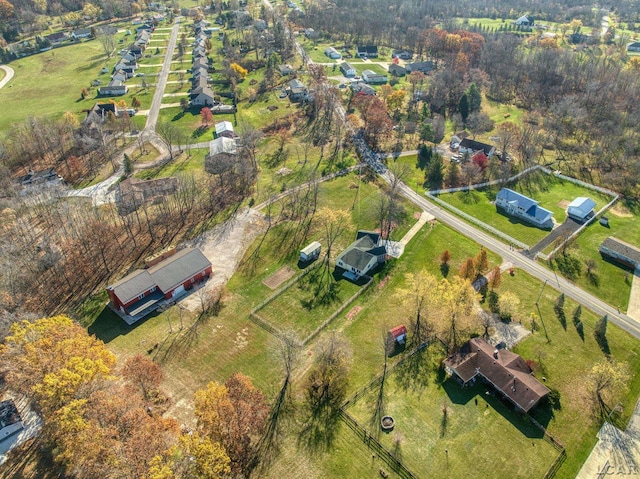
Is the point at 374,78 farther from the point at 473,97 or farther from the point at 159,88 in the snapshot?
the point at 159,88

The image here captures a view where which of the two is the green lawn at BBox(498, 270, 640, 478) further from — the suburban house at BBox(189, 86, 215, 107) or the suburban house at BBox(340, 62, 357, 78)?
the suburban house at BBox(340, 62, 357, 78)

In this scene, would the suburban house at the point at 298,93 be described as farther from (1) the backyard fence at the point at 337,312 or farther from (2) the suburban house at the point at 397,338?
(2) the suburban house at the point at 397,338

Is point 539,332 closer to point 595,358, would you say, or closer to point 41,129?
point 595,358

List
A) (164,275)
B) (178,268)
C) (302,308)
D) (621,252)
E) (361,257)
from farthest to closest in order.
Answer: (621,252), (361,257), (178,268), (164,275), (302,308)

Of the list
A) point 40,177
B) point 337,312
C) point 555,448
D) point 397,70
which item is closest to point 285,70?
point 397,70

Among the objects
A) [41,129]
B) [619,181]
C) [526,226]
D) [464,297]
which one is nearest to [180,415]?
[464,297]
